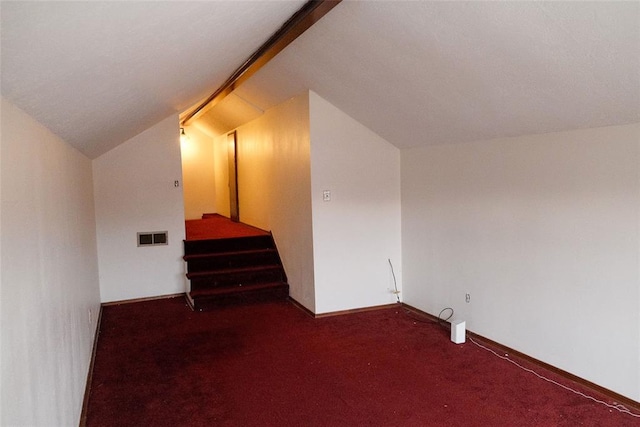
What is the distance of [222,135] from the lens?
8.97 metres

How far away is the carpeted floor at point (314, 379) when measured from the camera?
9.51ft

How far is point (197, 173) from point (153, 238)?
12.2 ft

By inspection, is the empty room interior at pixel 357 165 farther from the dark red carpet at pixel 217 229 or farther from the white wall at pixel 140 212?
the dark red carpet at pixel 217 229

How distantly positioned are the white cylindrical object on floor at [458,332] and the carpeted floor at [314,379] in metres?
0.08

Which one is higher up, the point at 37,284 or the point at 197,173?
the point at 197,173

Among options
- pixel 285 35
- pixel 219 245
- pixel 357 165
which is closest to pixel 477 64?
pixel 285 35

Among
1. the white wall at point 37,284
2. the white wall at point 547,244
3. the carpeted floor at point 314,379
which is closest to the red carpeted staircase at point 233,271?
the carpeted floor at point 314,379

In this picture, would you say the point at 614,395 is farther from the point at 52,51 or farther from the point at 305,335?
the point at 52,51

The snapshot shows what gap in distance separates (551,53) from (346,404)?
258 cm

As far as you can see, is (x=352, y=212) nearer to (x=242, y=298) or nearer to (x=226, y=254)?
(x=242, y=298)

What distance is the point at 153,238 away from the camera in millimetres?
6031

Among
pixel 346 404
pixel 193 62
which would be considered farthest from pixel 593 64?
pixel 346 404

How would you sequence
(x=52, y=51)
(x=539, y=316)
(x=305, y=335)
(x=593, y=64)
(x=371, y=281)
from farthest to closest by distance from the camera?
(x=371, y=281)
(x=305, y=335)
(x=539, y=316)
(x=593, y=64)
(x=52, y=51)

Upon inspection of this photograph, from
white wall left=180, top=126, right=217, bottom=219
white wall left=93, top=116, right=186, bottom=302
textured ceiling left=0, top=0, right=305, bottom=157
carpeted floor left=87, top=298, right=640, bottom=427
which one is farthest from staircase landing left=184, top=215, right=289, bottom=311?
white wall left=180, top=126, right=217, bottom=219
